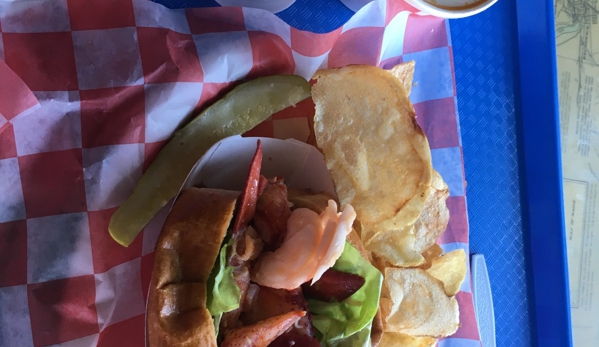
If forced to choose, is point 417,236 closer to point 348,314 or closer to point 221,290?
point 348,314

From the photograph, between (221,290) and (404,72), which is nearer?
(221,290)

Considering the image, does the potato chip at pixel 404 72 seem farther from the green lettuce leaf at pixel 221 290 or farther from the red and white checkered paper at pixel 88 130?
the green lettuce leaf at pixel 221 290

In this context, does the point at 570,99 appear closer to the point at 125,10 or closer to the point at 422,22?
the point at 422,22

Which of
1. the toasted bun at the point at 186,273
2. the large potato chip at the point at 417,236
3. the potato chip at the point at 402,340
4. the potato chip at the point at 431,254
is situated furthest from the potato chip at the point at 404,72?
the potato chip at the point at 402,340

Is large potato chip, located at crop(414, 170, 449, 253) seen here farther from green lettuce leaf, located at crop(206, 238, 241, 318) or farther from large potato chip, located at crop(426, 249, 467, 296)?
green lettuce leaf, located at crop(206, 238, 241, 318)

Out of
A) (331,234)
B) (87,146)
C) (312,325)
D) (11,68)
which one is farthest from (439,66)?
(11,68)

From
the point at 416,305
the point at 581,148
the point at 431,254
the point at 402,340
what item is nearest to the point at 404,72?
the point at 431,254

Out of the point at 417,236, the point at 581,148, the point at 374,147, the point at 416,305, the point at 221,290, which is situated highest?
the point at 374,147
